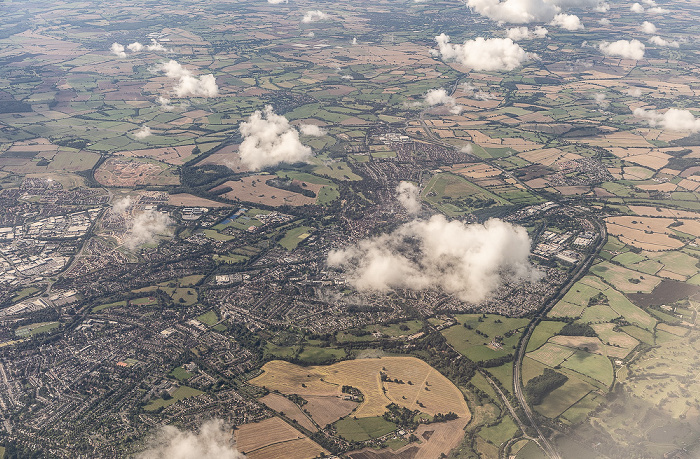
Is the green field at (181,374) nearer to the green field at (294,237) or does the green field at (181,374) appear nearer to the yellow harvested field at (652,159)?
the green field at (294,237)

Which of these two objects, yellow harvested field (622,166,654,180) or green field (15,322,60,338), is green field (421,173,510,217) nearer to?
yellow harvested field (622,166,654,180)

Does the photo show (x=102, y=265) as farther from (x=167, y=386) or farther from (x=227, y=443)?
(x=227, y=443)

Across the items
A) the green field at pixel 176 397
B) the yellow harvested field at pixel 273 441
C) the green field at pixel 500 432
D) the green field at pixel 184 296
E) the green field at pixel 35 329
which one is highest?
the green field at pixel 184 296

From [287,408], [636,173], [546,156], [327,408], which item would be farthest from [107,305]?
[636,173]

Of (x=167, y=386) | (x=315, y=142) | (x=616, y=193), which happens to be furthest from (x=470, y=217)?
(x=167, y=386)

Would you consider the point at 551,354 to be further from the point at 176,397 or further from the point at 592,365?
the point at 176,397

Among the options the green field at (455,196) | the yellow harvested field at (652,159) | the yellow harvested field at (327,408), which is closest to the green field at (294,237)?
the green field at (455,196)
